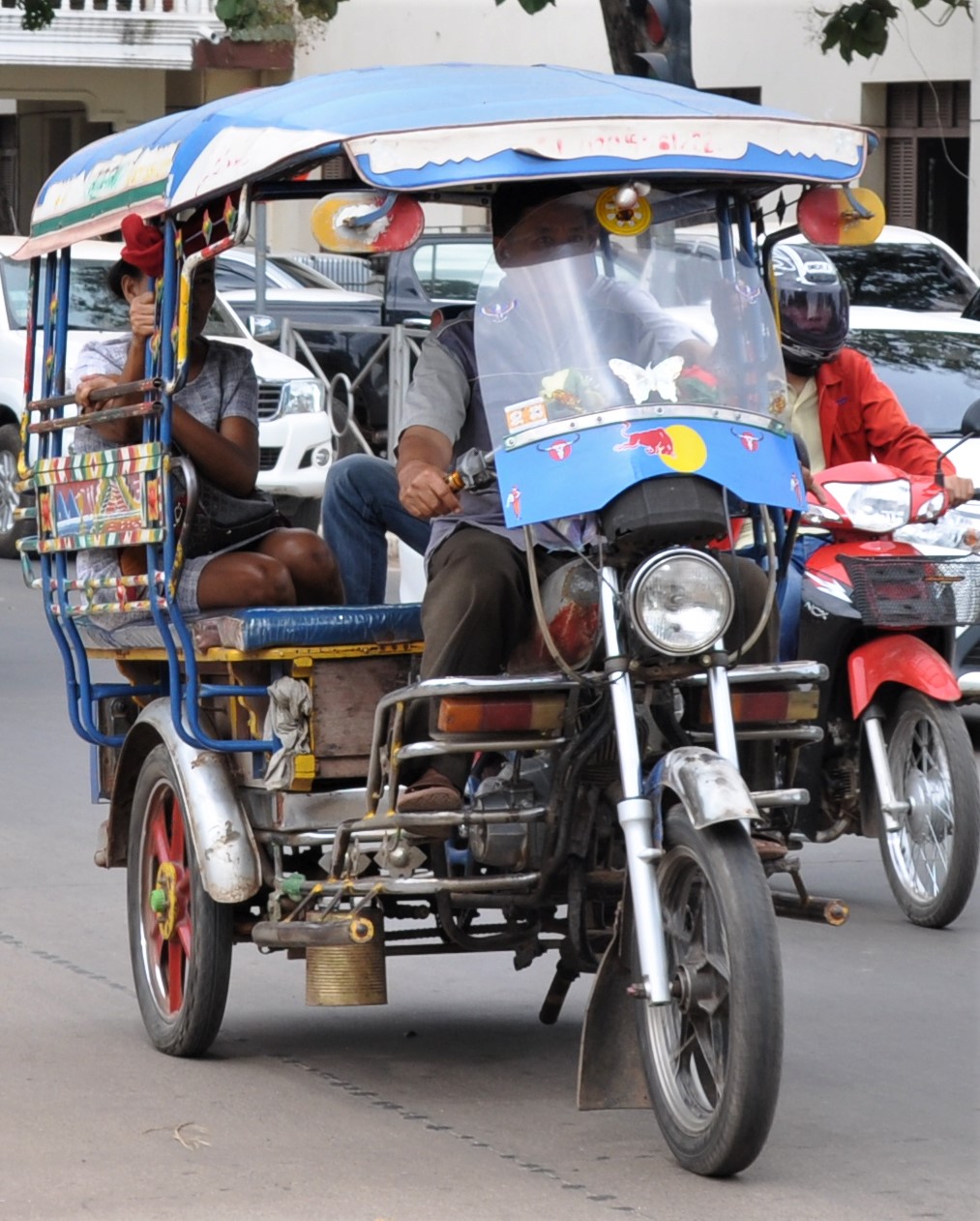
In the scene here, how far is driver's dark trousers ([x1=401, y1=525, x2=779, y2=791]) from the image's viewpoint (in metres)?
4.85

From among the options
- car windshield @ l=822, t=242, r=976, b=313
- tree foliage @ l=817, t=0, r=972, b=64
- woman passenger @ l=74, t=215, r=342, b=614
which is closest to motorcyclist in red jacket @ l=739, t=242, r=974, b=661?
woman passenger @ l=74, t=215, r=342, b=614

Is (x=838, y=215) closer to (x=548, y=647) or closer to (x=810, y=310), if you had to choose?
(x=548, y=647)

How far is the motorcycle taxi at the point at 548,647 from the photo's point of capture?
14.8ft

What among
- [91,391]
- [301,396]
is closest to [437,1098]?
[91,391]

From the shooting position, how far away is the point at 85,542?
577 cm

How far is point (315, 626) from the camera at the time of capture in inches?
207

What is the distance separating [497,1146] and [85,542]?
1849 mm

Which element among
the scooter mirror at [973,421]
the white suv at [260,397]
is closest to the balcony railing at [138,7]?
the white suv at [260,397]

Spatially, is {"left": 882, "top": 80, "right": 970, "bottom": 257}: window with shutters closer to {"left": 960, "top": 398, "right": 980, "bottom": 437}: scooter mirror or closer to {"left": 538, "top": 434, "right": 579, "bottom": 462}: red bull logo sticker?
{"left": 960, "top": 398, "right": 980, "bottom": 437}: scooter mirror

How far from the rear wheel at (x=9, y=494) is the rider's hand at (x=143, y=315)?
11327mm

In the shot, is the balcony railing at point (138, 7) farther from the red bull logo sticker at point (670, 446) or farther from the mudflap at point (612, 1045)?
the mudflap at point (612, 1045)

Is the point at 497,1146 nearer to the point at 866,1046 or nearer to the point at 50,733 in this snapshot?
the point at 866,1046

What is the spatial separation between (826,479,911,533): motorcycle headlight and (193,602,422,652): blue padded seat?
2.22 m

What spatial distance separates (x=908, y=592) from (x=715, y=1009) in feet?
9.35
